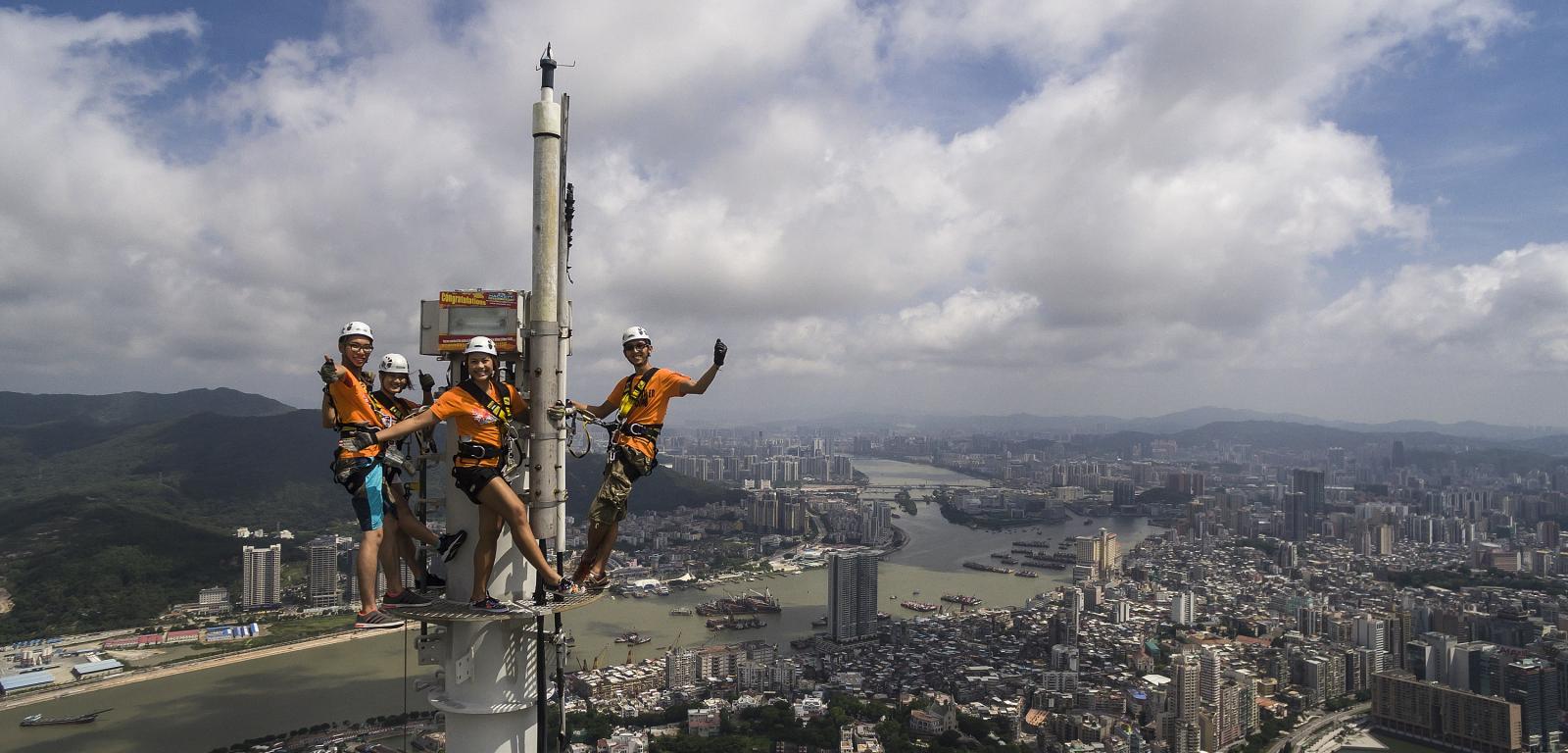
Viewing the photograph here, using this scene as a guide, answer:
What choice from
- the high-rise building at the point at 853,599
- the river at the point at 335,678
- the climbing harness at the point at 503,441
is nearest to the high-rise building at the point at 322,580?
the river at the point at 335,678

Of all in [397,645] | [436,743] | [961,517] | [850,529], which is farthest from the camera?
[961,517]

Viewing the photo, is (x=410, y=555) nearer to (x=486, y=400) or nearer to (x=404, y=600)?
(x=404, y=600)

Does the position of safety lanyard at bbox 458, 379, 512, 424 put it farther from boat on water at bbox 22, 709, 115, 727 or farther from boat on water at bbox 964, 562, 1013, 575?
boat on water at bbox 964, 562, 1013, 575

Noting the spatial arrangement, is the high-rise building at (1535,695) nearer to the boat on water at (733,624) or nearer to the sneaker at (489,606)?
the boat on water at (733,624)

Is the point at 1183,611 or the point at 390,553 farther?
the point at 1183,611

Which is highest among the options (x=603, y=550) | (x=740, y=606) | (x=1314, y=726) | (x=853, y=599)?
(x=603, y=550)

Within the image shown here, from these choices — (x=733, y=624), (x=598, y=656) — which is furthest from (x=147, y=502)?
(x=733, y=624)

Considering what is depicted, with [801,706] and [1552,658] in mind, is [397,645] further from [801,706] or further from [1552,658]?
[1552,658]

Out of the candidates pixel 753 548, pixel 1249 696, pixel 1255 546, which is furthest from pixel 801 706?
pixel 1255 546
